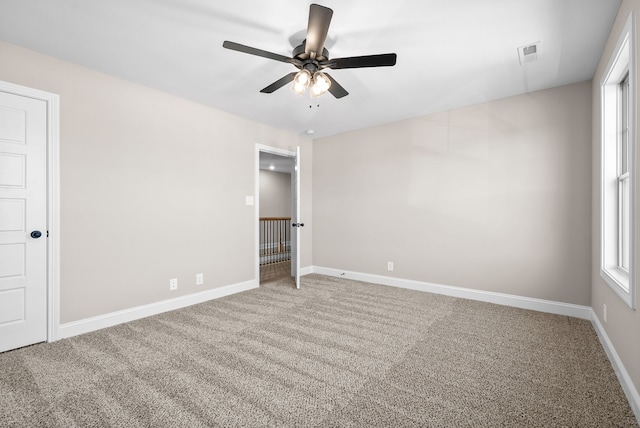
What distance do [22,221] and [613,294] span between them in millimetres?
4782

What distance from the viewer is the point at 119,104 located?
9.87 ft

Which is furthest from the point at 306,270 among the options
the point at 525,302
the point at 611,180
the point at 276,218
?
the point at 611,180

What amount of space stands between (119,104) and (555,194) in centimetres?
478

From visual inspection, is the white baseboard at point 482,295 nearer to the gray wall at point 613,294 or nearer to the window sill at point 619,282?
the gray wall at point 613,294

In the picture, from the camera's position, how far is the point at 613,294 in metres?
2.22

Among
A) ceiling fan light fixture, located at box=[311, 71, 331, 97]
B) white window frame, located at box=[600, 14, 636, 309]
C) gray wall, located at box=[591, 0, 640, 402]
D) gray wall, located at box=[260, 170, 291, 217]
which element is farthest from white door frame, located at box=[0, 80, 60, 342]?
gray wall, located at box=[260, 170, 291, 217]

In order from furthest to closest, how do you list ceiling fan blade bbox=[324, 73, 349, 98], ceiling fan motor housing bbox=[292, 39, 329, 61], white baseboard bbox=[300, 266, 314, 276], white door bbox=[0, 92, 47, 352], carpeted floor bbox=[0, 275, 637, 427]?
white baseboard bbox=[300, 266, 314, 276] → ceiling fan blade bbox=[324, 73, 349, 98] → white door bbox=[0, 92, 47, 352] → ceiling fan motor housing bbox=[292, 39, 329, 61] → carpeted floor bbox=[0, 275, 637, 427]

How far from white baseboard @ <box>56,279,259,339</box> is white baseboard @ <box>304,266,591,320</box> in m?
1.91

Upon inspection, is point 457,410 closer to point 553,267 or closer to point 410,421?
point 410,421

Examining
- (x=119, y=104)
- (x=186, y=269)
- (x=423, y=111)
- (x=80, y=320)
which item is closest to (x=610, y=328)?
(x=423, y=111)

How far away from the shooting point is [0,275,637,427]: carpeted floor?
1633 millimetres

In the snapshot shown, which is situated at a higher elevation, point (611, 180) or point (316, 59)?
point (316, 59)

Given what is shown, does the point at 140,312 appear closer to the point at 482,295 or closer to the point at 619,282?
the point at 482,295

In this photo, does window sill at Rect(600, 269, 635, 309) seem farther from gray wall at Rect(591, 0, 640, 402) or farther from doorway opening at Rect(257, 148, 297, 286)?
doorway opening at Rect(257, 148, 297, 286)
